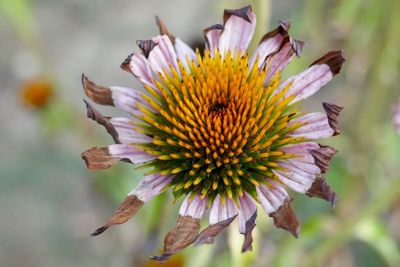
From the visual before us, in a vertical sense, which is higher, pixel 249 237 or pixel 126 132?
pixel 126 132

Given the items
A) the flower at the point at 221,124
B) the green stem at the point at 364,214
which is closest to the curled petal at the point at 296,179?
the flower at the point at 221,124

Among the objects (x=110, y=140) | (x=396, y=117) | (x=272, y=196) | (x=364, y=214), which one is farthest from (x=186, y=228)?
(x=110, y=140)

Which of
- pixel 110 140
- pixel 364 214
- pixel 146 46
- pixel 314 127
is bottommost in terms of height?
pixel 364 214

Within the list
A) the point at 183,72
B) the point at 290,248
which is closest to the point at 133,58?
the point at 183,72

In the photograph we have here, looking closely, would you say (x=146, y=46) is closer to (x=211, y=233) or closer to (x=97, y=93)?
(x=97, y=93)

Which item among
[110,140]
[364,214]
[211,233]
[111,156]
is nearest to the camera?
[211,233]

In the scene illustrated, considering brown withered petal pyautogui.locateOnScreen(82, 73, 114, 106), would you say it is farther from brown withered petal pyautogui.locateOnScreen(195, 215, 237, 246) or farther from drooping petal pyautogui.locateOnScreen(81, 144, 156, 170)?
brown withered petal pyautogui.locateOnScreen(195, 215, 237, 246)

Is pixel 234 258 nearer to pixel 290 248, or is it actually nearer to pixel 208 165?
pixel 208 165
